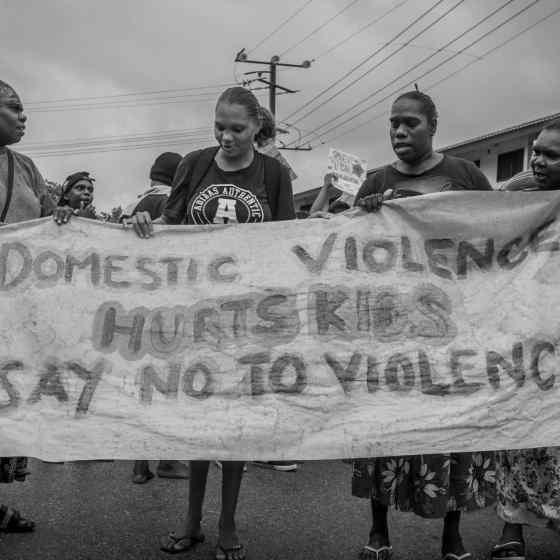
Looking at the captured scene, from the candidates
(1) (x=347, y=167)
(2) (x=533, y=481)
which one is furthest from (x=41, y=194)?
(1) (x=347, y=167)

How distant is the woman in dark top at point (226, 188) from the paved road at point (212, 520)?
0.29 m

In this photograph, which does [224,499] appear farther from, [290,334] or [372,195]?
[372,195]

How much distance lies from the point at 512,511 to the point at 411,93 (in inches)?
72.6

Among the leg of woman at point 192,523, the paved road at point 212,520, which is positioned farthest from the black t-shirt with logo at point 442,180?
the paved road at point 212,520

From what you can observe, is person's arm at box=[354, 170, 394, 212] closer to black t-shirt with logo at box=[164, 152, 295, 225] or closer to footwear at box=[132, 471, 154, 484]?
black t-shirt with logo at box=[164, 152, 295, 225]

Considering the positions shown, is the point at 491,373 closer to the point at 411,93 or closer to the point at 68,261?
the point at 411,93

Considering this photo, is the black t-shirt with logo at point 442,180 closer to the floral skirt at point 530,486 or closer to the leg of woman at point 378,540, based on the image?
the floral skirt at point 530,486

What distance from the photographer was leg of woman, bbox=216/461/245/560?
3.12 m

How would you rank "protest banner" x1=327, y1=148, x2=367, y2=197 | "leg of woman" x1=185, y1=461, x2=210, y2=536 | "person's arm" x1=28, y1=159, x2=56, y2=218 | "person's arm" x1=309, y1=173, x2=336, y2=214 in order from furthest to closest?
"protest banner" x1=327, y1=148, x2=367, y2=197, "person's arm" x1=309, y1=173, x2=336, y2=214, "person's arm" x1=28, y1=159, x2=56, y2=218, "leg of woman" x1=185, y1=461, x2=210, y2=536

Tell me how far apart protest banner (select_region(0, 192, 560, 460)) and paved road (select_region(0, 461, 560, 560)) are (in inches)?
22.4

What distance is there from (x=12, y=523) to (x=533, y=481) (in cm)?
225

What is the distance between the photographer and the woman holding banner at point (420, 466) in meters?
3.17

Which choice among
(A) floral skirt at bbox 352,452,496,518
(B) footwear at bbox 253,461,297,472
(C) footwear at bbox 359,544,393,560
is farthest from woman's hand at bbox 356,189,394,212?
(B) footwear at bbox 253,461,297,472

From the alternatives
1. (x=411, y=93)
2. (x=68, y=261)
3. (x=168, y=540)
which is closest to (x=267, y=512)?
(x=168, y=540)
